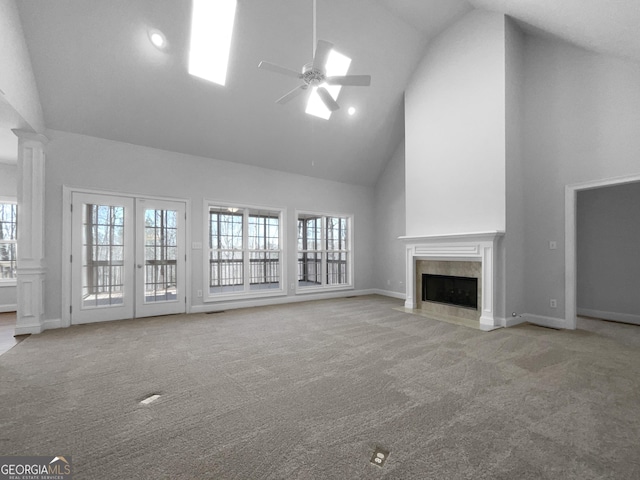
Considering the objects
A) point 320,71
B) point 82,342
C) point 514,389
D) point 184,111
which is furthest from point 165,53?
point 514,389

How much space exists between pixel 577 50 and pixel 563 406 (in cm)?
496

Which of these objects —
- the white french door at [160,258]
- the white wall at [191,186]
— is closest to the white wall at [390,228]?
the white wall at [191,186]

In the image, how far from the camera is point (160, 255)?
17.6 ft

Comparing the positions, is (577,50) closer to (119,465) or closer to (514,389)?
(514,389)

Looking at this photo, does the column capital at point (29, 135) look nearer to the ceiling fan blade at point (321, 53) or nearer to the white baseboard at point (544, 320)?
the ceiling fan blade at point (321, 53)

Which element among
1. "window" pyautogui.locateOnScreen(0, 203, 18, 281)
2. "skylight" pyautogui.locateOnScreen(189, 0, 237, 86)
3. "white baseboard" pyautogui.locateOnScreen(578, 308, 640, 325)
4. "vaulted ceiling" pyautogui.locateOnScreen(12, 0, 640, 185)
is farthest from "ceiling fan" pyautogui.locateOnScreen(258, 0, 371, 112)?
"window" pyautogui.locateOnScreen(0, 203, 18, 281)

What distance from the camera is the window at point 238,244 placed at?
6.30 m

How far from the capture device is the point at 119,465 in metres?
1.64

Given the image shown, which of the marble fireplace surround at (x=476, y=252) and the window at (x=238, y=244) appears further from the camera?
the window at (x=238, y=244)

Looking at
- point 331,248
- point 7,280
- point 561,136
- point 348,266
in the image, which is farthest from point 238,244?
point 561,136

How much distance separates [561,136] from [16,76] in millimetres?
7327

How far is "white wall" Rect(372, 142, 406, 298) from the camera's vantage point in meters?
7.32

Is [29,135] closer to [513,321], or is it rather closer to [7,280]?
[7,280]

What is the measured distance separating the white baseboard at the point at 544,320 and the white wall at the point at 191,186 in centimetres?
375
